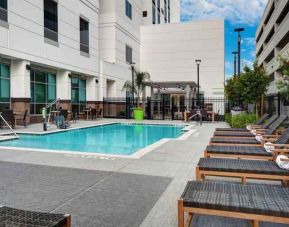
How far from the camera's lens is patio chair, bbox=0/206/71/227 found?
2.32 metres

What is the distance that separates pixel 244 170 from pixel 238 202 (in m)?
1.46

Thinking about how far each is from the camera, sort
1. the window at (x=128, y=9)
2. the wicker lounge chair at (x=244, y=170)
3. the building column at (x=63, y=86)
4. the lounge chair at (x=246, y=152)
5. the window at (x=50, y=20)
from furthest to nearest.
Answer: the window at (x=128, y=9) < the building column at (x=63, y=86) < the window at (x=50, y=20) < the lounge chair at (x=246, y=152) < the wicker lounge chair at (x=244, y=170)

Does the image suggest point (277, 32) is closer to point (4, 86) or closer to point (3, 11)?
point (3, 11)

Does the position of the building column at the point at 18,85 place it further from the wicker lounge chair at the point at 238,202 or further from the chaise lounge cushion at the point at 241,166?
the wicker lounge chair at the point at 238,202

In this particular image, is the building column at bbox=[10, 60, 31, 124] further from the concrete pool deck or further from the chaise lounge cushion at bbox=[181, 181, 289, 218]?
the chaise lounge cushion at bbox=[181, 181, 289, 218]

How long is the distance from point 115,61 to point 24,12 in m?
12.7

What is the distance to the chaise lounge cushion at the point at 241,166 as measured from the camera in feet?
13.4

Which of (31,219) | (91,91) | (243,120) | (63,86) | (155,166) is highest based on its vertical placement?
(63,86)

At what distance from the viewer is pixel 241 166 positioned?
4312 millimetres

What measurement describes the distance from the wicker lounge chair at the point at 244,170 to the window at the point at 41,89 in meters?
16.5

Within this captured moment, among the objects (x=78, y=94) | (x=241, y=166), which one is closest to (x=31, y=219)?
(x=241, y=166)

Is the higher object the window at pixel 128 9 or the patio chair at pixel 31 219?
the window at pixel 128 9

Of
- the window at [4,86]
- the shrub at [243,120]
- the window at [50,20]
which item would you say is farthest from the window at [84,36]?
the shrub at [243,120]

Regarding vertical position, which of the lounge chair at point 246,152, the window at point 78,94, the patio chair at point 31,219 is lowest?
the patio chair at point 31,219
